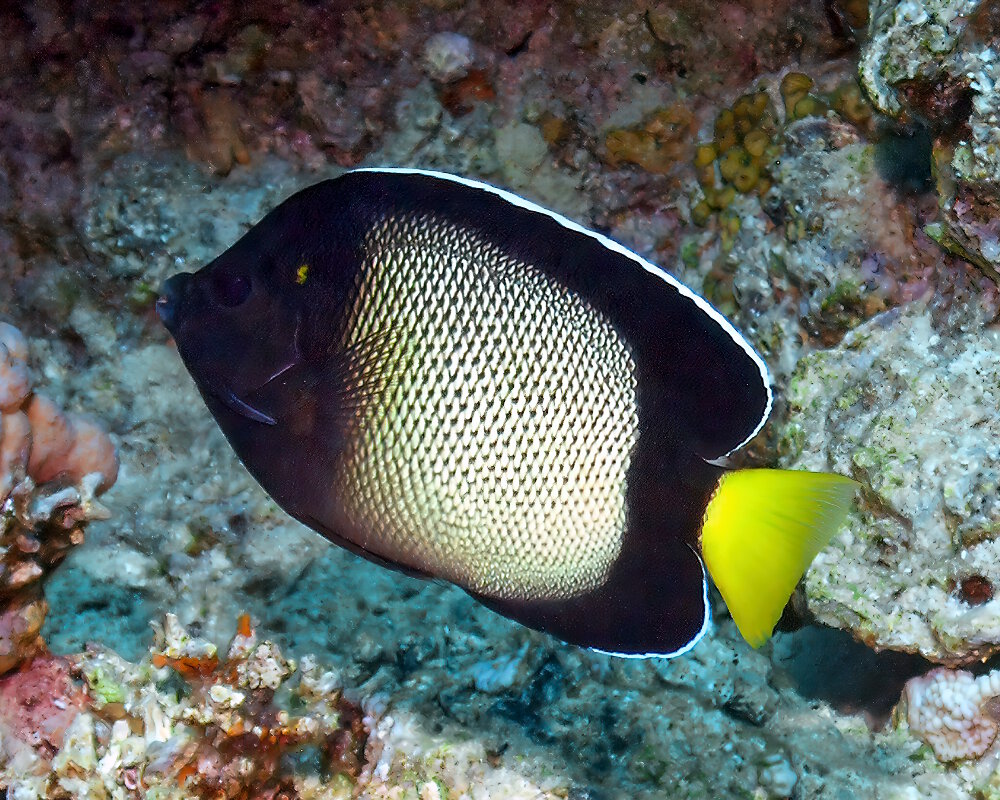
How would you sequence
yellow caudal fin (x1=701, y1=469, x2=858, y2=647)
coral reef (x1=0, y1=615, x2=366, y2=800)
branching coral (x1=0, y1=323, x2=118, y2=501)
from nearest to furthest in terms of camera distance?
yellow caudal fin (x1=701, y1=469, x2=858, y2=647)
branching coral (x1=0, y1=323, x2=118, y2=501)
coral reef (x1=0, y1=615, x2=366, y2=800)

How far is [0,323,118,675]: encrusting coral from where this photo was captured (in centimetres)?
191

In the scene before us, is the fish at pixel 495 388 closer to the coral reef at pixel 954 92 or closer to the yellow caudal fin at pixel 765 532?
the yellow caudal fin at pixel 765 532

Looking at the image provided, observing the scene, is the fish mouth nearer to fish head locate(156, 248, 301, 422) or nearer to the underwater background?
fish head locate(156, 248, 301, 422)

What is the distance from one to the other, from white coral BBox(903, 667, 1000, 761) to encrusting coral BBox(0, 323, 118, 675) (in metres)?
2.30

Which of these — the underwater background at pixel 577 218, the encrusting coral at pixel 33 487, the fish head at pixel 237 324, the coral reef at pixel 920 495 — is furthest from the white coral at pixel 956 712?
the encrusting coral at pixel 33 487

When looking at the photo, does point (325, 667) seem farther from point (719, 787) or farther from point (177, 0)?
point (177, 0)

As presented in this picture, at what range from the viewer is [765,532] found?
149 centimetres

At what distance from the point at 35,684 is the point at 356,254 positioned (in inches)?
60.2

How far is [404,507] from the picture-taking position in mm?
1534

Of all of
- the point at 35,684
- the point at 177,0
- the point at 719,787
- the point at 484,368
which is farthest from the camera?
the point at 177,0

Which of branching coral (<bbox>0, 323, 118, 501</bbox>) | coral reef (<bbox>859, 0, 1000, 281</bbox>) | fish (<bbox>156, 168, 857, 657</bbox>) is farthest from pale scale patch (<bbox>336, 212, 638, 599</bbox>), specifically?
coral reef (<bbox>859, 0, 1000, 281</bbox>)

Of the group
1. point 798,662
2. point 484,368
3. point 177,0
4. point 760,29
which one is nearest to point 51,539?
point 484,368

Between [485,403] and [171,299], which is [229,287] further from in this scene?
[485,403]

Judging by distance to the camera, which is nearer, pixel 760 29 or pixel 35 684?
pixel 35 684
